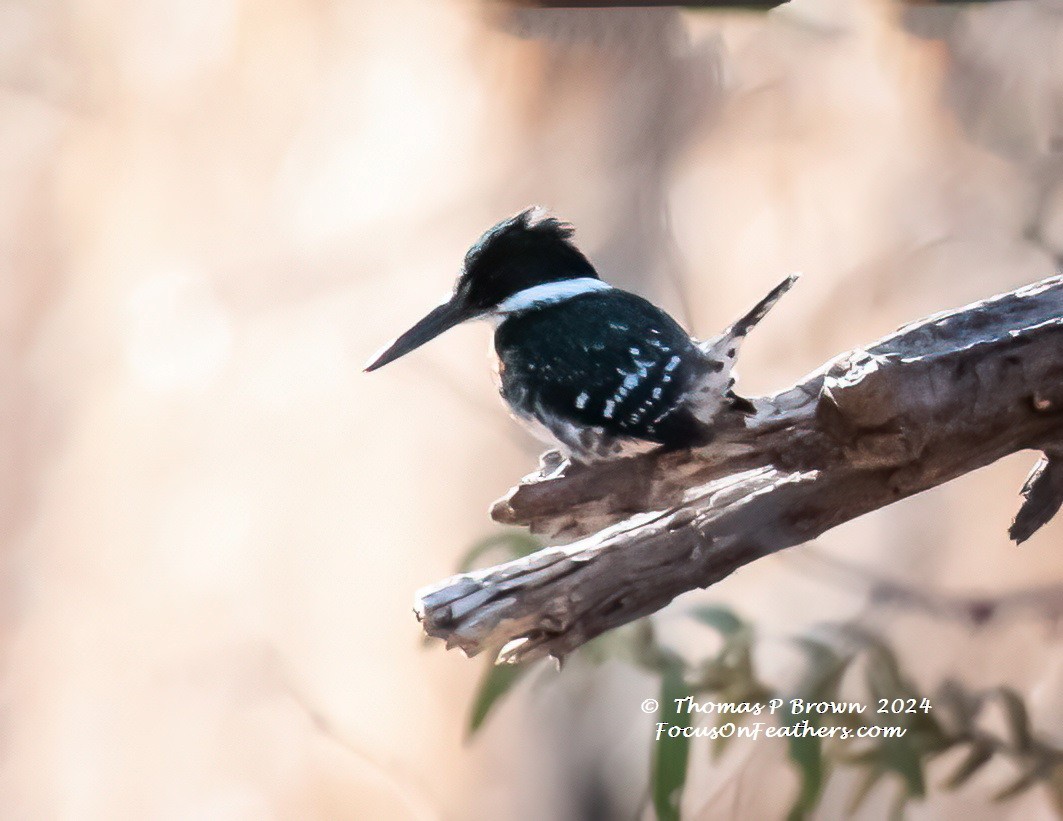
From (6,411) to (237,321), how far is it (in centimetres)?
35

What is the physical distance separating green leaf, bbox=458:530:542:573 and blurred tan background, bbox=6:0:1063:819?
0.12 ft

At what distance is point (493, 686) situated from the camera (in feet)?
4.57

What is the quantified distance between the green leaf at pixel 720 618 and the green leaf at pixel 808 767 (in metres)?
0.17

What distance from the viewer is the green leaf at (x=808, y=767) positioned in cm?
133

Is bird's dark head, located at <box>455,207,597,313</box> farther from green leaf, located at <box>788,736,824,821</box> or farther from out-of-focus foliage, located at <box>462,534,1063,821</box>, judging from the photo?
green leaf, located at <box>788,736,824,821</box>

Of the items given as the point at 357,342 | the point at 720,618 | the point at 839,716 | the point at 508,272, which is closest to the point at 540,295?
the point at 508,272

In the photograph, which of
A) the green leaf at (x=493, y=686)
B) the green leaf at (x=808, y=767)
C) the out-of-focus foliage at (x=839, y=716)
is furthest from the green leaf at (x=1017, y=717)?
the green leaf at (x=493, y=686)

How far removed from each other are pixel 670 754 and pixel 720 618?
0.21 meters

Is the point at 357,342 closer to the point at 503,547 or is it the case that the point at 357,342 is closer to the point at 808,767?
the point at 503,547

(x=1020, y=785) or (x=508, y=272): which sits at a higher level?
(x=508, y=272)

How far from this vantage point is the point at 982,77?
1467 millimetres

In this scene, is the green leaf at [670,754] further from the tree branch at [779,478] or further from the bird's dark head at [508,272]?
the bird's dark head at [508,272]

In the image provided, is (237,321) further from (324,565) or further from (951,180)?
(951,180)

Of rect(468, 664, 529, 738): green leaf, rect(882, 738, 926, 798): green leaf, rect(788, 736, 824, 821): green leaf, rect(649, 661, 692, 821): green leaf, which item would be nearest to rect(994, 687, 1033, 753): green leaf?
rect(882, 738, 926, 798): green leaf
